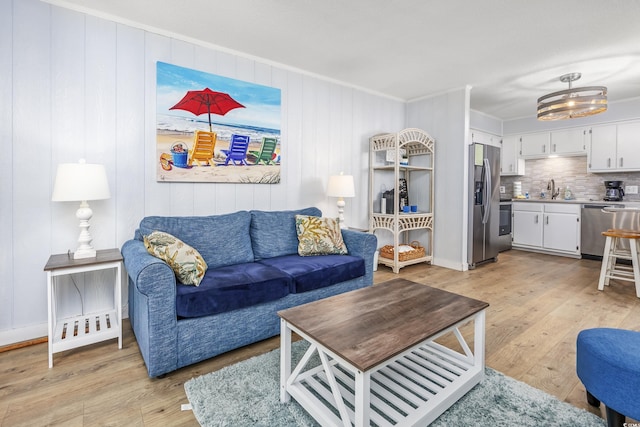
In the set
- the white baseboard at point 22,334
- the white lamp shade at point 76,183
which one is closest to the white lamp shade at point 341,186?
the white lamp shade at point 76,183

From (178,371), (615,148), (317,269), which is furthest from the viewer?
(615,148)

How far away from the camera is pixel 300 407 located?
1553mm

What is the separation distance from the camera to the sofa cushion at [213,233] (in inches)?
96.0

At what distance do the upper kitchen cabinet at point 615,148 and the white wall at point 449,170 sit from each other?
2.48m

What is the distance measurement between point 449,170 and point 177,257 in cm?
364

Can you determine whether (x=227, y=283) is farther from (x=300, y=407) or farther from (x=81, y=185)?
(x=81, y=185)

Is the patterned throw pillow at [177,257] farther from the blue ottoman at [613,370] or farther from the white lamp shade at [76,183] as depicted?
the blue ottoman at [613,370]

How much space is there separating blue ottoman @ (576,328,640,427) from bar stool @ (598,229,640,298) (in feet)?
7.82

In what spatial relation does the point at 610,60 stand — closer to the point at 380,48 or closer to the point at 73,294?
the point at 380,48

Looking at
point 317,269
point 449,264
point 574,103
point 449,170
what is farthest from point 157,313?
point 574,103

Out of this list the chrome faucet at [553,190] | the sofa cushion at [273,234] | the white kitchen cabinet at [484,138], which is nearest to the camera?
the sofa cushion at [273,234]

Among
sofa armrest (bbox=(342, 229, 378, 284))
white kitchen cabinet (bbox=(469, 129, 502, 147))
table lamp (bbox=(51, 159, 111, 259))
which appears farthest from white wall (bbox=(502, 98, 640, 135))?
table lamp (bbox=(51, 159, 111, 259))

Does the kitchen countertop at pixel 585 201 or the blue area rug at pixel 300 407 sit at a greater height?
the kitchen countertop at pixel 585 201

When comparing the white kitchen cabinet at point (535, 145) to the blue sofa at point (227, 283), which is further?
the white kitchen cabinet at point (535, 145)
